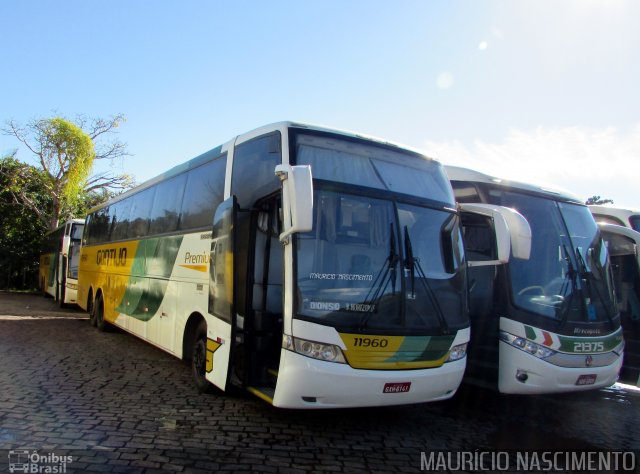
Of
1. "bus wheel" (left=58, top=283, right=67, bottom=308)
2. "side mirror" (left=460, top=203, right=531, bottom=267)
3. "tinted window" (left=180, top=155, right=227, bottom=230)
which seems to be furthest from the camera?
"bus wheel" (left=58, top=283, right=67, bottom=308)

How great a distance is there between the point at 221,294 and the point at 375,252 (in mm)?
1960

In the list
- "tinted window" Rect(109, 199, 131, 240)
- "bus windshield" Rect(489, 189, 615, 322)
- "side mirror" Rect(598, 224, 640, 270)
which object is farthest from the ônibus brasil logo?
"side mirror" Rect(598, 224, 640, 270)

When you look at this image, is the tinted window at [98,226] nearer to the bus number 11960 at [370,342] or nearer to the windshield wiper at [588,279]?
the bus number 11960 at [370,342]

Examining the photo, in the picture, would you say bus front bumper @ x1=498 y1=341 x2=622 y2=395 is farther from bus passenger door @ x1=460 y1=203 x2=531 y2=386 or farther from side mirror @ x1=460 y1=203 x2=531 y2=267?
side mirror @ x1=460 y1=203 x2=531 y2=267

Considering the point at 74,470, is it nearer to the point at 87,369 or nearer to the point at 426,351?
the point at 426,351

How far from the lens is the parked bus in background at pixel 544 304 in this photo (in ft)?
20.0

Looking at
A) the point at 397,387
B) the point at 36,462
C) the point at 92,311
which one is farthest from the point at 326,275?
the point at 92,311

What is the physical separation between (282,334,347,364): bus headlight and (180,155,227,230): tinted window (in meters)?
2.80

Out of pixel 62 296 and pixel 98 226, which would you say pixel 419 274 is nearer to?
Result: pixel 98 226

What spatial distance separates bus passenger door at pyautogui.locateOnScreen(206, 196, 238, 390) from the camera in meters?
5.66

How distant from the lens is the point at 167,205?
29.2 feet

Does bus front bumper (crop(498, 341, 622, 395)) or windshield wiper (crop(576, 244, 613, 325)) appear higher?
windshield wiper (crop(576, 244, 613, 325))

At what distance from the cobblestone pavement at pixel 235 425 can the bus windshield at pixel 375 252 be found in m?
1.27

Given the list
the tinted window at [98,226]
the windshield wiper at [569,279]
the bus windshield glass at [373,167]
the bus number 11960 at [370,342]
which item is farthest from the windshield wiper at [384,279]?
the tinted window at [98,226]
